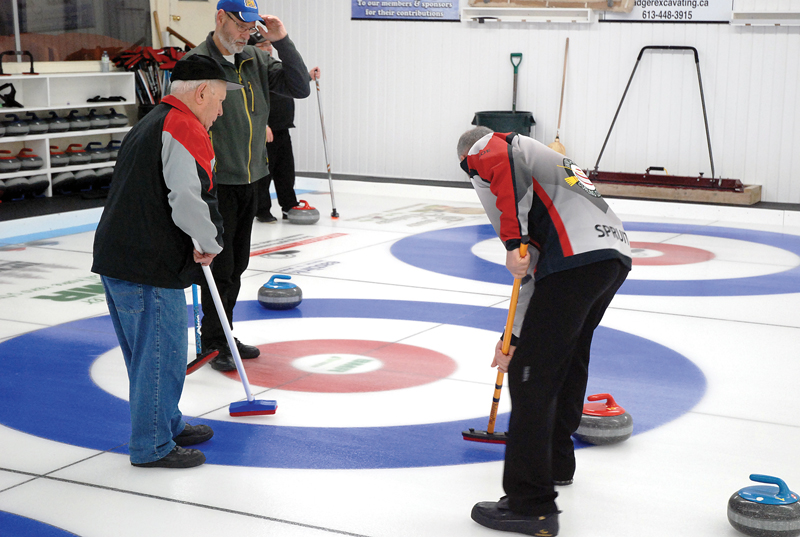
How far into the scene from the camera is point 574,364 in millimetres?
3551

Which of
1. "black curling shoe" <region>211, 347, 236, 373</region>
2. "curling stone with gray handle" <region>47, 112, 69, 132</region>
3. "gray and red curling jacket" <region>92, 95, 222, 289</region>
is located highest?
"gray and red curling jacket" <region>92, 95, 222, 289</region>

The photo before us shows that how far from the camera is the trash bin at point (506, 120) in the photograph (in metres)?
13.0

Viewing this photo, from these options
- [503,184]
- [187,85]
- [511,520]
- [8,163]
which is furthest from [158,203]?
[8,163]

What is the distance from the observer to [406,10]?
→ 14.3 meters

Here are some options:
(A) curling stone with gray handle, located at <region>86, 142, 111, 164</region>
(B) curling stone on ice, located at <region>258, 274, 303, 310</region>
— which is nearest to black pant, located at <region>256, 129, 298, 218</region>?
(A) curling stone with gray handle, located at <region>86, 142, 111, 164</region>

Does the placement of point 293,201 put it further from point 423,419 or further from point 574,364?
point 574,364

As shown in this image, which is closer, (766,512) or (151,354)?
(766,512)

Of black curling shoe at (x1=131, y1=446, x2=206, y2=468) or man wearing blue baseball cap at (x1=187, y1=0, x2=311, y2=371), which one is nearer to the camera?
black curling shoe at (x1=131, y1=446, x2=206, y2=468)

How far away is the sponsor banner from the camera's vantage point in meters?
12.2

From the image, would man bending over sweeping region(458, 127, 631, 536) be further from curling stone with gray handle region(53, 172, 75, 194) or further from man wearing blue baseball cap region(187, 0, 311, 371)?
curling stone with gray handle region(53, 172, 75, 194)

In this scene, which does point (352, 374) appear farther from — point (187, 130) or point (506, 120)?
point (506, 120)

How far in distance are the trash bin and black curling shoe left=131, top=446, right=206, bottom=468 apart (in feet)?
31.9

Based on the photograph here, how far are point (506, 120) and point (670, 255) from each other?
4.61 m

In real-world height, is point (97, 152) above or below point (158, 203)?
below
